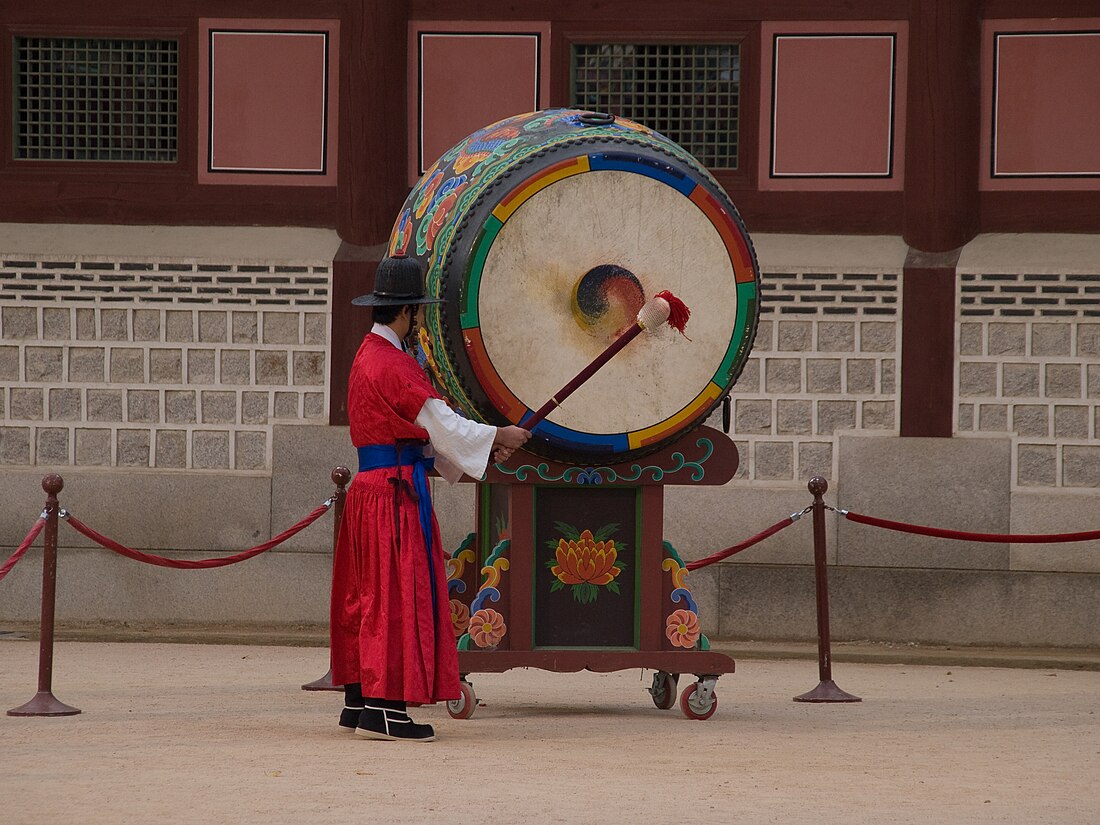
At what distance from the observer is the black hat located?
563 centimetres

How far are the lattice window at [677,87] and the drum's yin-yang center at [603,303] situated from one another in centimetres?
329

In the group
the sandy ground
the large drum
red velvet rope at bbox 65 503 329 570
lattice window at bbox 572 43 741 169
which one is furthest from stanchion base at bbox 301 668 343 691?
lattice window at bbox 572 43 741 169

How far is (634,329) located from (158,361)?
13.1ft

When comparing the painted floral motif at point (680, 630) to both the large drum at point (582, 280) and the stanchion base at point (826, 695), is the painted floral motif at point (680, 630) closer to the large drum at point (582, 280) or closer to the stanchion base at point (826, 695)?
the large drum at point (582, 280)

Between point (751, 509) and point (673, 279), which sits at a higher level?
point (673, 279)

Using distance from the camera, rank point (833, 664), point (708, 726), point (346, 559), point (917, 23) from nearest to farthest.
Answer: point (346, 559), point (708, 726), point (833, 664), point (917, 23)

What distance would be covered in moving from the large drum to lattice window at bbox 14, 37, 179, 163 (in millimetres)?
3550

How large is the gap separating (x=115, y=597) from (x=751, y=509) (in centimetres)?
327

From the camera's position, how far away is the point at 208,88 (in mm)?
9133

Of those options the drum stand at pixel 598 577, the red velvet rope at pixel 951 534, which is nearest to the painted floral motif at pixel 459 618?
the drum stand at pixel 598 577

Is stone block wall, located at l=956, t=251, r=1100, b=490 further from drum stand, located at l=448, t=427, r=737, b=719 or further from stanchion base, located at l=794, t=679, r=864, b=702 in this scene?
drum stand, located at l=448, t=427, r=737, b=719

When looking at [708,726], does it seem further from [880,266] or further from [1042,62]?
[1042,62]

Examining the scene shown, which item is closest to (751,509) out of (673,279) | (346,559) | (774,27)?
(774,27)

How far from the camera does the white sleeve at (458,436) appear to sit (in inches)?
219
